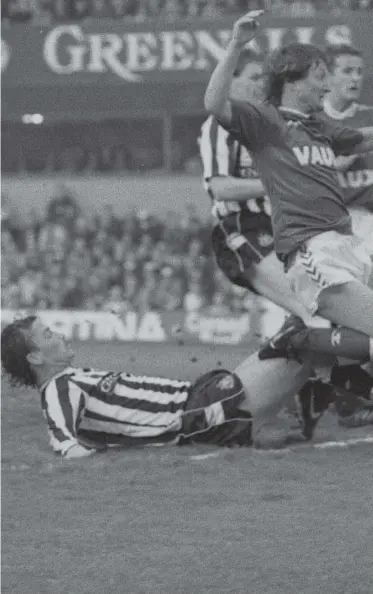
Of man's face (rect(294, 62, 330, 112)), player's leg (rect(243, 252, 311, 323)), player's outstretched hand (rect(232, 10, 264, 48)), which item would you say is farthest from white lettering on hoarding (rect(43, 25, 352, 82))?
player's outstretched hand (rect(232, 10, 264, 48))

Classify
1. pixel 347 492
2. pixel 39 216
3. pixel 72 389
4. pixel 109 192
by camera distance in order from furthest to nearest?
1. pixel 109 192
2. pixel 39 216
3. pixel 72 389
4. pixel 347 492

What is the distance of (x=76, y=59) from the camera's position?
22.6m

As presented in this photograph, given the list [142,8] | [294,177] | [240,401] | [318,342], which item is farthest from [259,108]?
[142,8]

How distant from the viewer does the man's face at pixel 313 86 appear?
5.79 m

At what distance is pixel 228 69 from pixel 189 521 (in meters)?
1.89

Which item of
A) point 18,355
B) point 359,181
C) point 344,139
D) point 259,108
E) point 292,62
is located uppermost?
point 292,62

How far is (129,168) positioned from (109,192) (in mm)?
682

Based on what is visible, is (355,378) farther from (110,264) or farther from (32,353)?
(110,264)

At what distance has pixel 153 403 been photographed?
6137 mm

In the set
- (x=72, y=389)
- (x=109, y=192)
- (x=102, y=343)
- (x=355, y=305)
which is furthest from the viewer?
(x=109, y=192)

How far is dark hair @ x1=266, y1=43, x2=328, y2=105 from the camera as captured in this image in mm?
5766

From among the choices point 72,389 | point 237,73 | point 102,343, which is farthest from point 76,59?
point 72,389

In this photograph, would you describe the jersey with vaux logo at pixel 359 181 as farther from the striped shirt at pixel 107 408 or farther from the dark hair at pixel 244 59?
the striped shirt at pixel 107 408

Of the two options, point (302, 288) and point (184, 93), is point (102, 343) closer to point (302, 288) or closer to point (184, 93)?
point (302, 288)
